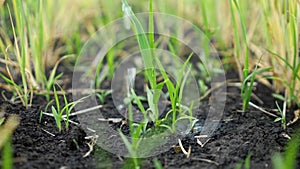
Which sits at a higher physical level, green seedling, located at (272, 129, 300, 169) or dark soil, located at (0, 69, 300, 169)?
dark soil, located at (0, 69, 300, 169)

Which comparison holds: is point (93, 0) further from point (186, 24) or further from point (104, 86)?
point (104, 86)

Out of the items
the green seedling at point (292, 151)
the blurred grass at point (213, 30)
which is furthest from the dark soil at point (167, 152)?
the blurred grass at point (213, 30)

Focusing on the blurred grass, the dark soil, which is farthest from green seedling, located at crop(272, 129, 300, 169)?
the blurred grass

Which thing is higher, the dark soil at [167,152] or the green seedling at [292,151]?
the dark soil at [167,152]

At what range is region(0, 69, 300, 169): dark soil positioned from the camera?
90 cm

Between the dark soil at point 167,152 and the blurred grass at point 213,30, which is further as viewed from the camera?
the blurred grass at point 213,30

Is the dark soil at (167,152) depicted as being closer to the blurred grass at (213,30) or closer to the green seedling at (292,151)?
the green seedling at (292,151)

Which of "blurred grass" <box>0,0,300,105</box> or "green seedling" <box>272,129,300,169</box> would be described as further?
"blurred grass" <box>0,0,300,105</box>

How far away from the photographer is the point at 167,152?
0.98m

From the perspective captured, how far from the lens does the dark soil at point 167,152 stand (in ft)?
2.96

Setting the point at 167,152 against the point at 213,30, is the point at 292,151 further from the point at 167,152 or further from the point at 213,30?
the point at 213,30

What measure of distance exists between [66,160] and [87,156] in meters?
0.05

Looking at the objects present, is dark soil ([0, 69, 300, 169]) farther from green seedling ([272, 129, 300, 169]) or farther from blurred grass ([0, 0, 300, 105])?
blurred grass ([0, 0, 300, 105])

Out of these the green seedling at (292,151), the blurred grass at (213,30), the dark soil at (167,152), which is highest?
the blurred grass at (213,30)
